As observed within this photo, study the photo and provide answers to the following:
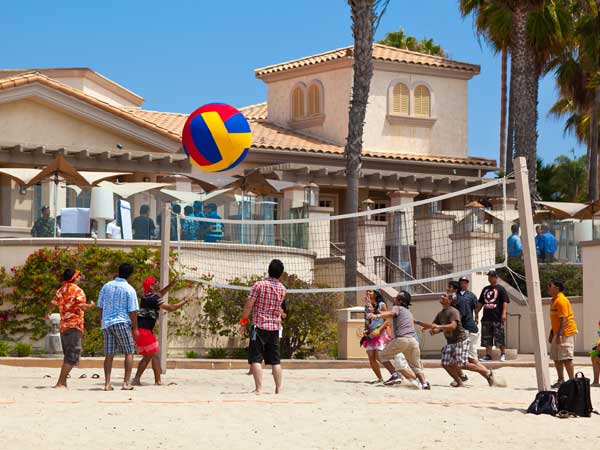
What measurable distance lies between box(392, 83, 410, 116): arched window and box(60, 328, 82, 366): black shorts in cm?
3006

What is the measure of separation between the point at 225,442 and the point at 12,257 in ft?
48.0

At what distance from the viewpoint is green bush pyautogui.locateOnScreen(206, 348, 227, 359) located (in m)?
24.7

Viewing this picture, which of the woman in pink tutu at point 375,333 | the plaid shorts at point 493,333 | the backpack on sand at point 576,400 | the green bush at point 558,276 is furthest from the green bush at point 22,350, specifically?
the backpack on sand at point 576,400

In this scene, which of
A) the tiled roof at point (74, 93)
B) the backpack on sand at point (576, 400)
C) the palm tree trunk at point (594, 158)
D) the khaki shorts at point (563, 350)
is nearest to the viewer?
the backpack on sand at point (576, 400)

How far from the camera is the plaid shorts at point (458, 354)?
17.0m

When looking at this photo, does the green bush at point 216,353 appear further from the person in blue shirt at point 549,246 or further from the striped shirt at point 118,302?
the person in blue shirt at point 549,246

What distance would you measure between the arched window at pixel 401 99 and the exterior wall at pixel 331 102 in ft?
6.05

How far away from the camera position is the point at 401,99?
148ft

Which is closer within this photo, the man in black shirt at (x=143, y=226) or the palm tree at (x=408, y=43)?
the man in black shirt at (x=143, y=226)

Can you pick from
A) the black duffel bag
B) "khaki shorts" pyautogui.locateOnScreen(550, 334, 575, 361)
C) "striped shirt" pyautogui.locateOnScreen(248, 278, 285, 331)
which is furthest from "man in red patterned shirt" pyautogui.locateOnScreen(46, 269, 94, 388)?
"khaki shorts" pyautogui.locateOnScreen(550, 334, 575, 361)

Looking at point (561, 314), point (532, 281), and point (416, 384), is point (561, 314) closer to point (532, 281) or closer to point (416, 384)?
point (416, 384)

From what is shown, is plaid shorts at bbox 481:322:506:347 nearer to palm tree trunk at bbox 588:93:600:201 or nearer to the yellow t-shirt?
the yellow t-shirt

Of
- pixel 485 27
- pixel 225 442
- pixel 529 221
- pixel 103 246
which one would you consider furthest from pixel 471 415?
pixel 485 27

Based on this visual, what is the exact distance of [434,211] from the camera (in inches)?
1265
